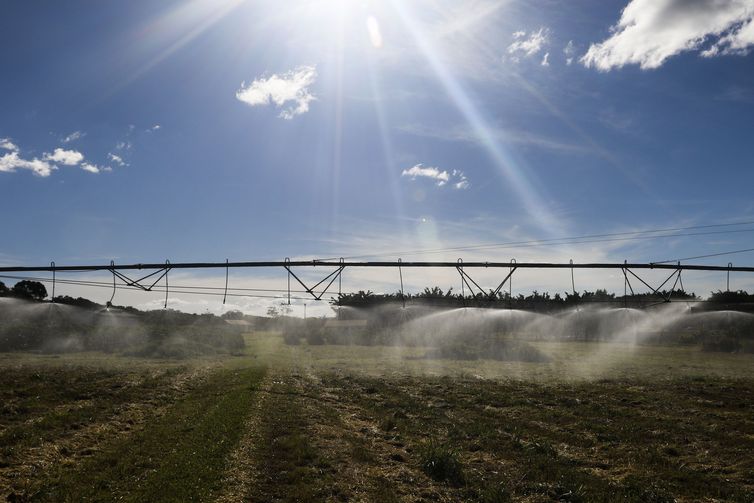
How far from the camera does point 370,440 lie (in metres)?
18.0

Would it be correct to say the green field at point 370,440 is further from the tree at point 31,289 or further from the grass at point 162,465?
the tree at point 31,289

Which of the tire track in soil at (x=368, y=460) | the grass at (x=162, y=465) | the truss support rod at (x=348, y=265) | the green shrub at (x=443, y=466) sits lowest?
the tire track in soil at (x=368, y=460)

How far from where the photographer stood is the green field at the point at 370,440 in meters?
12.2

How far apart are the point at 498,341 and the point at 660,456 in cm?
5439

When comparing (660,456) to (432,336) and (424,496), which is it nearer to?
(424,496)

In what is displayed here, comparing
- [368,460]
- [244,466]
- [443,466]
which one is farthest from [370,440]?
[244,466]

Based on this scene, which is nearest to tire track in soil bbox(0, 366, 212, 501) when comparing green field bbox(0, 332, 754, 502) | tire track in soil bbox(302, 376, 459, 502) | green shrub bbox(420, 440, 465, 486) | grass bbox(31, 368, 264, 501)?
green field bbox(0, 332, 754, 502)

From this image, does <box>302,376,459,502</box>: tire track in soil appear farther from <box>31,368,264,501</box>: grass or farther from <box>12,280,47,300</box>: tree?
<box>12,280,47,300</box>: tree

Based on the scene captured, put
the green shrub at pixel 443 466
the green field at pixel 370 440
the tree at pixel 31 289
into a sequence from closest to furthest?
the green field at pixel 370 440 → the green shrub at pixel 443 466 → the tree at pixel 31 289

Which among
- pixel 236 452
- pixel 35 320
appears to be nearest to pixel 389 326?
pixel 35 320

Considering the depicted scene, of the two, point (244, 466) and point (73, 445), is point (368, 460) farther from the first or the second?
point (73, 445)

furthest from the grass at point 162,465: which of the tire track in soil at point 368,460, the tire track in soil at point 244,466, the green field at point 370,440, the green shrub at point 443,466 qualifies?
the green shrub at point 443,466

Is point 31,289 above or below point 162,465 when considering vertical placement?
above

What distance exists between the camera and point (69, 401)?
78.8 ft
